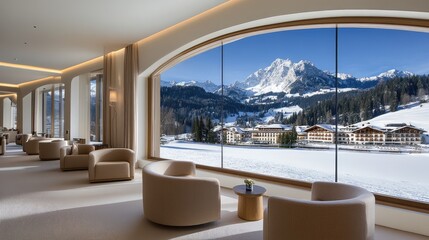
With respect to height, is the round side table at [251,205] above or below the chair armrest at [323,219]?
below

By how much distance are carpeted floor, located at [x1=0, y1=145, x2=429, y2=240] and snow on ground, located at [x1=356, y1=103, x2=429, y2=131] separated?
5.04ft

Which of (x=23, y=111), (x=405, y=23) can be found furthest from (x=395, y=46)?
(x=23, y=111)

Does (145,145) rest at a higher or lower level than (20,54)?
lower

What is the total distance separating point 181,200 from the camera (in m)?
3.35

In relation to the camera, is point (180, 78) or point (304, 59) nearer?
point (304, 59)

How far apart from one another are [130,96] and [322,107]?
530 centimetres

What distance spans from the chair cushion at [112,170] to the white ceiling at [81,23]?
322 cm

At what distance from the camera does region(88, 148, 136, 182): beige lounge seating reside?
19.2 feet

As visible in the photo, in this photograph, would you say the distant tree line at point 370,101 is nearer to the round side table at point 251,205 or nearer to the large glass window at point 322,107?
the large glass window at point 322,107

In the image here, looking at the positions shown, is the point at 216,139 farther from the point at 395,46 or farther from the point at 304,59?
the point at 395,46

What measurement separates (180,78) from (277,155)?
3.93 meters

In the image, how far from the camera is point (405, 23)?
3770 mm

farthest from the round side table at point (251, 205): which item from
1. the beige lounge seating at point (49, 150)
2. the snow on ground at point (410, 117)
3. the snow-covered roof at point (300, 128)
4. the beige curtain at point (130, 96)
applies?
the beige lounge seating at point (49, 150)

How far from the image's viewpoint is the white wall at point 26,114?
16453 millimetres
